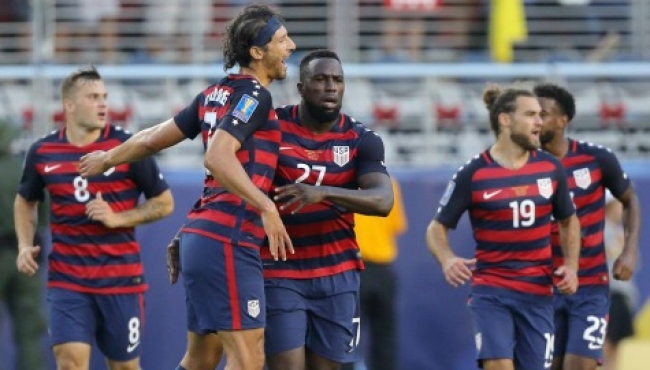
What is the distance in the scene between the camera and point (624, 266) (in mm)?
10047

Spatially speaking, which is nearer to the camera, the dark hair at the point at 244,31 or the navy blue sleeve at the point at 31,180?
the dark hair at the point at 244,31

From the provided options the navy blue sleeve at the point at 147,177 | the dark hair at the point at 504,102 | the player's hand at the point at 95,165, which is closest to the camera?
the player's hand at the point at 95,165

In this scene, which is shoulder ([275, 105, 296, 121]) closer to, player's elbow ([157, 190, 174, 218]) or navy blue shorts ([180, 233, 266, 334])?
navy blue shorts ([180, 233, 266, 334])

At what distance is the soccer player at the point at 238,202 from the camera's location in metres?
7.34

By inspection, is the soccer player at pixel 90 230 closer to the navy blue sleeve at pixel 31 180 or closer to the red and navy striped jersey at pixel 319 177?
the navy blue sleeve at pixel 31 180

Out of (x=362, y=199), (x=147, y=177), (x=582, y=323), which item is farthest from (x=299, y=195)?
(x=582, y=323)

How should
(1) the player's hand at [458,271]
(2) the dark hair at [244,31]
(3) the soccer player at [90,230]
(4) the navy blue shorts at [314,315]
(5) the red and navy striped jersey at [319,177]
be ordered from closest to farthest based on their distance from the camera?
(2) the dark hair at [244,31], (4) the navy blue shorts at [314,315], (5) the red and navy striped jersey at [319,177], (1) the player's hand at [458,271], (3) the soccer player at [90,230]

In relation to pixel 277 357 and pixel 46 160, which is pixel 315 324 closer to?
pixel 277 357

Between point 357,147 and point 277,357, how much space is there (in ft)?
4.17

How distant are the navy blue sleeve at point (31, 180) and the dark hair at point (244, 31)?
2.77m

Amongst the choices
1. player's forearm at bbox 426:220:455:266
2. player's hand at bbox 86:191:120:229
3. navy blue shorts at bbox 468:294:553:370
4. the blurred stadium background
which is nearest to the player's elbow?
player's hand at bbox 86:191:120:229

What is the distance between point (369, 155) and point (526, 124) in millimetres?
1668

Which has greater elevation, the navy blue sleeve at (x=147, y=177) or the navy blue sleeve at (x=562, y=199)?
the navy blue sleeve at (x=147, y=177)

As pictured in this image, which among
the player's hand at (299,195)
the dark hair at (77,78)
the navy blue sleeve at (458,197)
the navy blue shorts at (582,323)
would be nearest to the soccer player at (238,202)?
the player's hand at (299,195)
